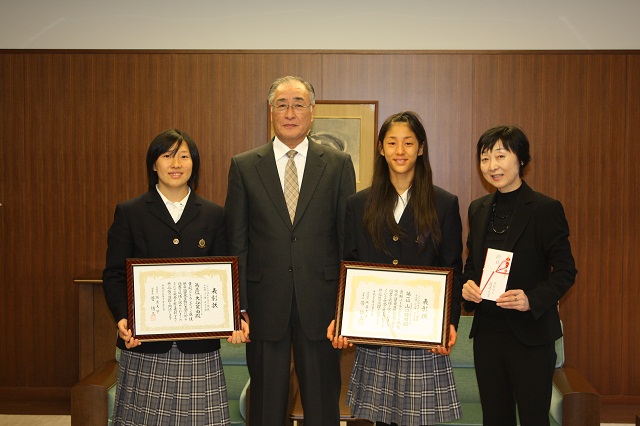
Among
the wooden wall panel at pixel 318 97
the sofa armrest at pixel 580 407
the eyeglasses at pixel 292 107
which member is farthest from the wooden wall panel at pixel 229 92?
the sofa armrest at pixel 580 407

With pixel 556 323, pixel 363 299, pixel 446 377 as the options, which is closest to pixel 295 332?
pixel 363 299

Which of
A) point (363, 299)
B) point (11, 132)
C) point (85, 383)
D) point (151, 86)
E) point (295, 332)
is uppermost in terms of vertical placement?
point (151, 86)

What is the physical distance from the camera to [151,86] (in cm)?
458

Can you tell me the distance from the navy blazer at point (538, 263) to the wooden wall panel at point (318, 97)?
2.30 m

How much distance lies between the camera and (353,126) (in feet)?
15.0

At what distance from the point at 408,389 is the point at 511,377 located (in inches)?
14.7

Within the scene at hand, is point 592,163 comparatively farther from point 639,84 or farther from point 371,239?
point 371,239

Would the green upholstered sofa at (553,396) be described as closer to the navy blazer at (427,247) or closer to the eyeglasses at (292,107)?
the navy blazer at (427,247)

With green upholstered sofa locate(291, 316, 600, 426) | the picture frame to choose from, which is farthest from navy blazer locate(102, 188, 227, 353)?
the picture frame

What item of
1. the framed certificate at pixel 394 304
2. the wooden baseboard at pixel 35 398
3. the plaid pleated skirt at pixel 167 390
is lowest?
the wooden baseboard at pixel 35 398

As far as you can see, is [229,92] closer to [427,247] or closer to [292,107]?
[292,107]

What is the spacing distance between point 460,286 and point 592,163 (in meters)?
2.56

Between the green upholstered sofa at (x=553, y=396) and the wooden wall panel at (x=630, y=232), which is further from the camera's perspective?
the wooden wall panel at (x=630, y=232)

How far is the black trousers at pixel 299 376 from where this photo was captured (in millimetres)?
2576
